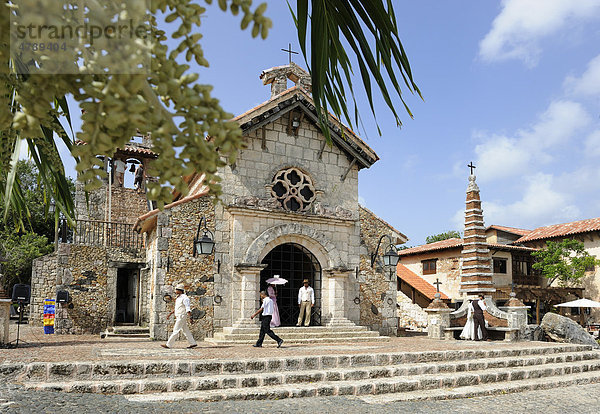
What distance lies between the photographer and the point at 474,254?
17.8 meters

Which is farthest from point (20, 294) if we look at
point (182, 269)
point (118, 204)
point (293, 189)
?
point (118, 204)

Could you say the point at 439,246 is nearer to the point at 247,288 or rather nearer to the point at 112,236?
the point at 247,288

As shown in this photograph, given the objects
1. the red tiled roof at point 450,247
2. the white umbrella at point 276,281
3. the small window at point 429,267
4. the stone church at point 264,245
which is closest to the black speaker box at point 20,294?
the stone church at point 264,245

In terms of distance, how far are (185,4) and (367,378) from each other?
8.47m

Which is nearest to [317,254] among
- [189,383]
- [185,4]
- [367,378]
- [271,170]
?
[271,170]

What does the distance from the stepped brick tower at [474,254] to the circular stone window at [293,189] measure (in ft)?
21.4

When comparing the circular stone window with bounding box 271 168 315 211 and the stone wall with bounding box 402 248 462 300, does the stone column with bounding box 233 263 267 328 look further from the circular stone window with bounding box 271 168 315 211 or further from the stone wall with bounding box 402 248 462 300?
the stone wall with bounding box 402 248 462 300

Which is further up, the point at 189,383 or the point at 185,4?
the point at 185,4

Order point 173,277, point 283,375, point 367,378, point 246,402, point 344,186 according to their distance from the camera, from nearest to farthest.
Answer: point 246,402 < point 283,375 < point 367,378 < point 173,277 < point 344,186

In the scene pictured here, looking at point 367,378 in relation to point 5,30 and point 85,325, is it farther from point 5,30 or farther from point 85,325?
point 85,325

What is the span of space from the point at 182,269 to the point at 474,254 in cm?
1022

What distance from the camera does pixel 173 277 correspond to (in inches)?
512

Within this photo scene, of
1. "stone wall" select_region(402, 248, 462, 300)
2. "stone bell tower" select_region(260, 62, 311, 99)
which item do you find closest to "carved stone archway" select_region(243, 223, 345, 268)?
"stone bell tower" select_region(260, 62, 311, 99)

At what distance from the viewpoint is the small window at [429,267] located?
3141cm
